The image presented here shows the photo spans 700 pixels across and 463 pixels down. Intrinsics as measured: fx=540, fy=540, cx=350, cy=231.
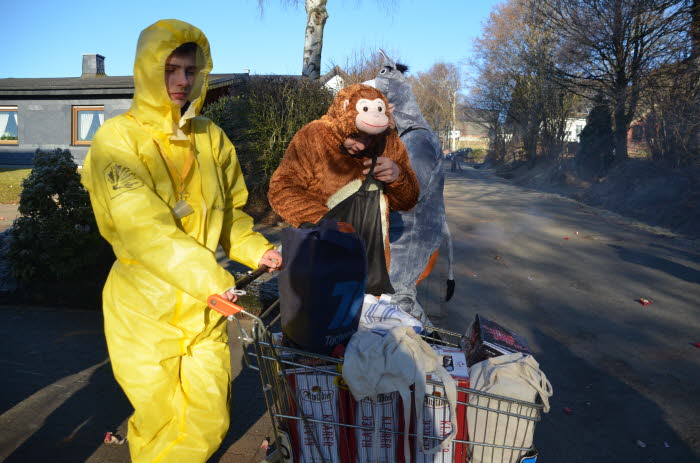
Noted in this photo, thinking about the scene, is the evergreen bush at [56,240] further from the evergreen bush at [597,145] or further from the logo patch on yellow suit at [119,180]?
the evergreen bush at [597,145]

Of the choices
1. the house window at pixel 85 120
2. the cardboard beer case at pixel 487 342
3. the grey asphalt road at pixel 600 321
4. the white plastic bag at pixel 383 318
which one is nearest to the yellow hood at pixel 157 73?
the white plastic bag at pixel 383 318

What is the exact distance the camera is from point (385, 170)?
2973 millimetres

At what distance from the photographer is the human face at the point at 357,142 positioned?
9.83 ft

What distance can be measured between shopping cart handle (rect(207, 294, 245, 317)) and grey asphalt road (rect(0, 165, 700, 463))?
5.49 feet

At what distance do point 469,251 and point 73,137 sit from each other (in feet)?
63.1

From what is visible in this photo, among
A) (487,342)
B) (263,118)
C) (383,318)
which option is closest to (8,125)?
(263,118)

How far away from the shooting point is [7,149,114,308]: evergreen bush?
18.3 ft

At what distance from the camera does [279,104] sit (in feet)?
36.6

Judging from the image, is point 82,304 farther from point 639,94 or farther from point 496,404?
point 639,94

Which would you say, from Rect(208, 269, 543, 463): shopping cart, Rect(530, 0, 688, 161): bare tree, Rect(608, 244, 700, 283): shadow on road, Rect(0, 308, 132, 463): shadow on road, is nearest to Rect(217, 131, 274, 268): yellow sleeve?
Rect(208, 269, 543, 463): shopping cart

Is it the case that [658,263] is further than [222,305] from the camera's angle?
Yes

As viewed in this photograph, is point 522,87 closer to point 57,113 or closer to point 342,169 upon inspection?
point 57,113

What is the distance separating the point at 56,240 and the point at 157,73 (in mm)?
3895

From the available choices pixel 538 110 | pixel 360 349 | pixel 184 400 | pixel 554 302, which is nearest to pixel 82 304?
pixel 184 400
